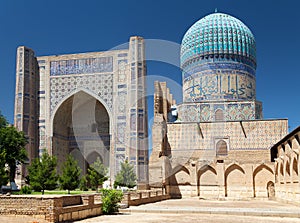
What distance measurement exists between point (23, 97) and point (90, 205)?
15016 millimetres

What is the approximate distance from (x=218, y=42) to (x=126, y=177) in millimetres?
10513

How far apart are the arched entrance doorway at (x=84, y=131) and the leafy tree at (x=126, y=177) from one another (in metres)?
4.85

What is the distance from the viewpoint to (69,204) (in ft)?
28.7

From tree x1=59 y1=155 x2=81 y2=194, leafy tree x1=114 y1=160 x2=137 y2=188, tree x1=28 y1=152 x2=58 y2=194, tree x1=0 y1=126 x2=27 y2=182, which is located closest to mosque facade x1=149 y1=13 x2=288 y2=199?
leafy tree x1=114 y1=160 x2=137 y2=188

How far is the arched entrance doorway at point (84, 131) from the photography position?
80.4 feet

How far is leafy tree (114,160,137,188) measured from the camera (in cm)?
1950

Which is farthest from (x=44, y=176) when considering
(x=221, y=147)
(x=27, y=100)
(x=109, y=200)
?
(x=221, y=147)

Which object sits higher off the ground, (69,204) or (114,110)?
(114,110)

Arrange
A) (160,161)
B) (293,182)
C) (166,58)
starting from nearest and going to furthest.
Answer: (293,182)
(160,161)
(166,58)

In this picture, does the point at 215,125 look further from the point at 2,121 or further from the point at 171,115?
the point at 2,121

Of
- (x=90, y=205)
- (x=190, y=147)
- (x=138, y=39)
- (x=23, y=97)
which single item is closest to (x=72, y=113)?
(x=23, y=97)

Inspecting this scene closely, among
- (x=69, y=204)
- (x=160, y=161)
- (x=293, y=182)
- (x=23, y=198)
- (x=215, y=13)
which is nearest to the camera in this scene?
(x=23, y=198)

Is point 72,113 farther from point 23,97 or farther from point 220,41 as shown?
point 220,41

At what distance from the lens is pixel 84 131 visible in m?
25.8
